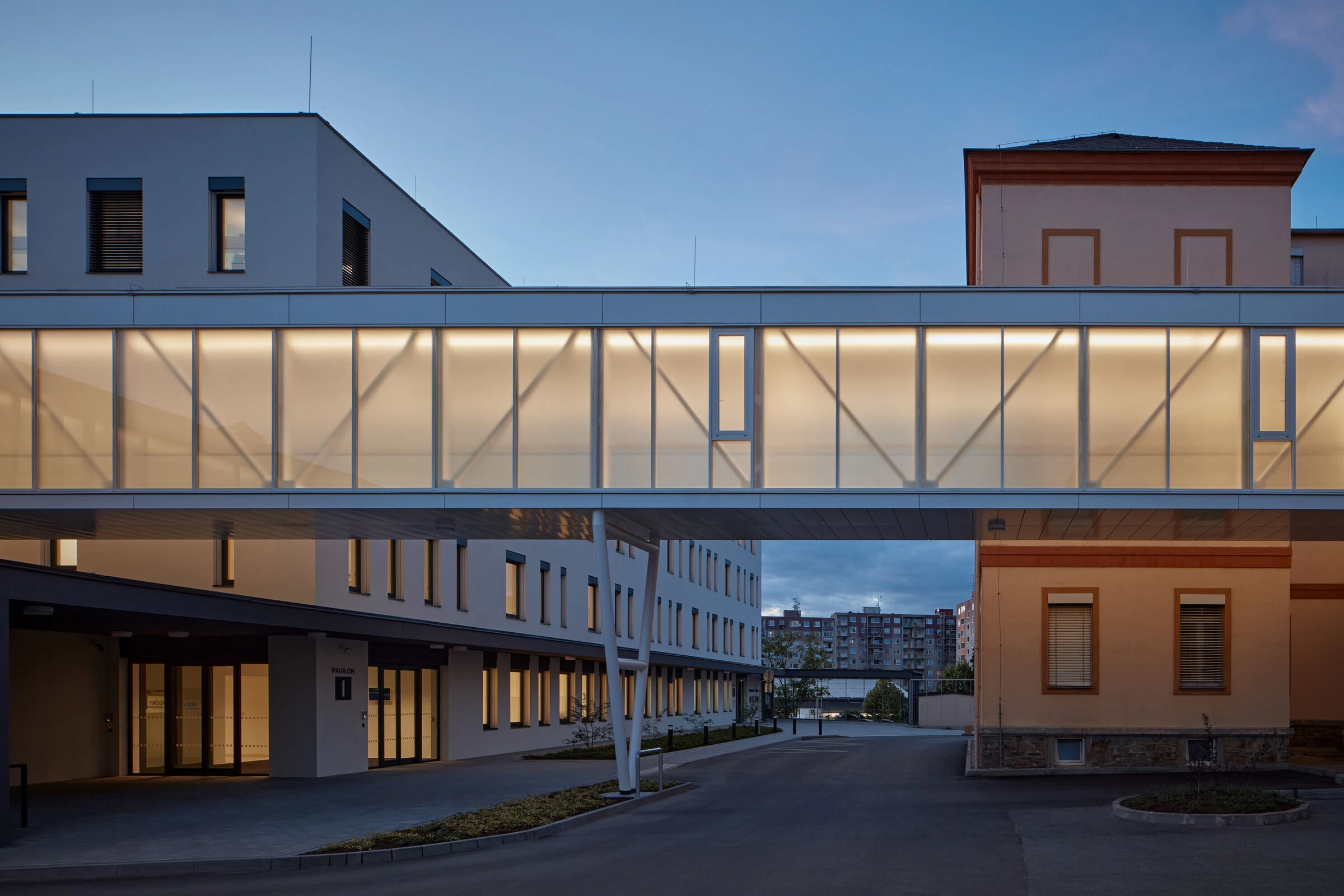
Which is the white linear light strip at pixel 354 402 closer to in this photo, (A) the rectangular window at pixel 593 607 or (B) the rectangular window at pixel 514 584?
(B) the rectangular window at pixel 514 584

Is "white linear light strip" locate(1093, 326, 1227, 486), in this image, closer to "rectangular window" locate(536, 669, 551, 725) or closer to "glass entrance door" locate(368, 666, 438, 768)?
"glass entrance door" locate(368, 666, 438, 768)

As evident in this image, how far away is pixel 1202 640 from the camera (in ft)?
86.1

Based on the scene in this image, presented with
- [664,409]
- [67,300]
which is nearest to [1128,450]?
[664,409]

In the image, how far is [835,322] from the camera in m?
20.8

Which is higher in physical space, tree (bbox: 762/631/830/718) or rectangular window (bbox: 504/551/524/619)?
rectangular window (bbox: 504/551/524/619)

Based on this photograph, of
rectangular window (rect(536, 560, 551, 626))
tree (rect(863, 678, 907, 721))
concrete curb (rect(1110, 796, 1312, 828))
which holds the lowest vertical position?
tree (rect(863, 678, 907, 721))

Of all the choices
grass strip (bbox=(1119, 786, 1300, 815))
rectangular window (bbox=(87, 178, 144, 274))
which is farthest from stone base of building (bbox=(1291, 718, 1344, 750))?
rectangular window (bbox=(87, 178, 144, 274))

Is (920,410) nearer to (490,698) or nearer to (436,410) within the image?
(436,410)

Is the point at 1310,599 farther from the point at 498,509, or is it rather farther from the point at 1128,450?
the point at 498,509

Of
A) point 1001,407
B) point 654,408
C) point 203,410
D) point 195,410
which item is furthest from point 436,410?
point 1001,407

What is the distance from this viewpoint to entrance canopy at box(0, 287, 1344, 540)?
66.7 ft

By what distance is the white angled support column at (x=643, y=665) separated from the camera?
72.7 feet

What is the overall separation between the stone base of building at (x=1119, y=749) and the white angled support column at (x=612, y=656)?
8.50 meters

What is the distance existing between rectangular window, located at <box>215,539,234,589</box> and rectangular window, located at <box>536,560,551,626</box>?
1619 centimetres
